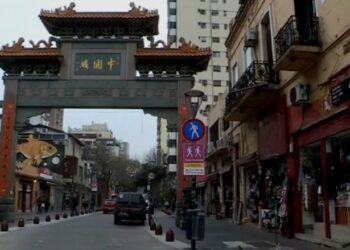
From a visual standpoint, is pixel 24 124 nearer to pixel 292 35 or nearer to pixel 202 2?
pixel 292 35

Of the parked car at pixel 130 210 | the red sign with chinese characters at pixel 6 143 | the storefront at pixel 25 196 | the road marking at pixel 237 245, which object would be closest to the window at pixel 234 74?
the parked car at pixel 130 210

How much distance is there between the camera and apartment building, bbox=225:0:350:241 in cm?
1445

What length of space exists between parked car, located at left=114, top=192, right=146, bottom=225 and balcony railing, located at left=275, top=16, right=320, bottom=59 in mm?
15362

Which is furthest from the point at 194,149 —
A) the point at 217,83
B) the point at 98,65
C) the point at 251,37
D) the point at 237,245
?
the point at 217,83

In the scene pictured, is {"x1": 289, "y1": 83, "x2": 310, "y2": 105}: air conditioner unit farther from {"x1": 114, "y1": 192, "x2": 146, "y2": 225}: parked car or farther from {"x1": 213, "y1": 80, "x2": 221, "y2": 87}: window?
{"x1": 213, "y1": 80, "x2": 221, "y2": 87}: window

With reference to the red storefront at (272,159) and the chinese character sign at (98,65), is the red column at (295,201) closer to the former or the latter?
the red storefront at (272,159)

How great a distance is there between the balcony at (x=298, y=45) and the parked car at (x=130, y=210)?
15.0 metres

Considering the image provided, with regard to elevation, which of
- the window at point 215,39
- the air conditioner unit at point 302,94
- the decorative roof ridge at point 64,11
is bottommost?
the air conditioner unit at point 302,94

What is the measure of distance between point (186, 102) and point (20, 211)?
28.5 m

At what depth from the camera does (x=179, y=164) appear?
27.8 meters

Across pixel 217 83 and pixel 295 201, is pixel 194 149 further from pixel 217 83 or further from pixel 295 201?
pixel 217 83

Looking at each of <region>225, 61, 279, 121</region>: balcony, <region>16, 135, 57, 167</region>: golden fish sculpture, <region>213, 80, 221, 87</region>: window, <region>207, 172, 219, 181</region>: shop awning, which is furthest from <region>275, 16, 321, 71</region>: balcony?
<region>213, 80, 221, 87</region>: window

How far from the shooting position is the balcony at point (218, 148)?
3222cm

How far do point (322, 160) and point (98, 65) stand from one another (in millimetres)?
16997
